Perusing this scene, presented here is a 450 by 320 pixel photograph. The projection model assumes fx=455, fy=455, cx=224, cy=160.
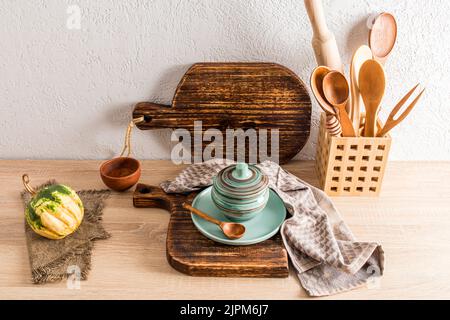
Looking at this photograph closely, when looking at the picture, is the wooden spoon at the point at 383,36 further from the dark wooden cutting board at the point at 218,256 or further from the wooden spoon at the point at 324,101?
the dark wooden cutting board at the point at 218,256

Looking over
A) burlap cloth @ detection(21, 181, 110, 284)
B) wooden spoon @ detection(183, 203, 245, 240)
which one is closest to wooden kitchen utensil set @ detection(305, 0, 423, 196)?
wooden spoon @ detection(183, 203, 245, 240)

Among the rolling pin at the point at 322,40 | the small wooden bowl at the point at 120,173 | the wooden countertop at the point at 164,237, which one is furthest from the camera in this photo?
the small wooden bowl at the point at 120,173

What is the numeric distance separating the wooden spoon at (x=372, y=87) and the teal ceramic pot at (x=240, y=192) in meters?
0.29

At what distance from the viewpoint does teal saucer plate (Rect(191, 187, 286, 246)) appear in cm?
93

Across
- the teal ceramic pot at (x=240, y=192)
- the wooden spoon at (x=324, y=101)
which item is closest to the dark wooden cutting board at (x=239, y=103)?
the wooden spoon at (x=324, y=101)

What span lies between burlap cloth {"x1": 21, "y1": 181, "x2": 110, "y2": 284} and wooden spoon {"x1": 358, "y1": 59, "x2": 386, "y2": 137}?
2.09ft

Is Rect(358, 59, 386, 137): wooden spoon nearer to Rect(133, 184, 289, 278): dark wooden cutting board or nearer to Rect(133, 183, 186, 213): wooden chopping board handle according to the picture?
Rect(133, 184, 289, 278): dark wooden cutting board

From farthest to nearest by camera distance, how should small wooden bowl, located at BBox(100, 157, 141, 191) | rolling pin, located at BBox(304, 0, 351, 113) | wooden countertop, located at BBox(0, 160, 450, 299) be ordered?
1. small wooden bowl, located at BBox(100, 157, 141, 191)
2. rolling pin, located at BBox(304, 0, 351, 113)
3. wooden countertop, located at BBox(0, 160, 450, 299)

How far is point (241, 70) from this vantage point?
1087mm

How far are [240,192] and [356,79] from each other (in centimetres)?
37

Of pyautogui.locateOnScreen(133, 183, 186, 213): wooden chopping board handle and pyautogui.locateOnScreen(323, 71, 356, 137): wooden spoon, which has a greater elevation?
pyautogui.locateOnScreen(323, 71, 356, 137): wooden spoon

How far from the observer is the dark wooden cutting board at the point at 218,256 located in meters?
0.89

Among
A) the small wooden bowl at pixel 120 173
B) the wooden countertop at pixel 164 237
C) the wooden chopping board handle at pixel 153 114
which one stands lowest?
the wooden countertop at pixel 164 237

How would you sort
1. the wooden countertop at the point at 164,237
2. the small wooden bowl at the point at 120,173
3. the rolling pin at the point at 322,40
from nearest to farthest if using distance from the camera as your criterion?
1. the wooden countertop at the point at 164,237
2. the rolling pin at the point at 322,40
3. the small wooden bowl at the point at 120,173
